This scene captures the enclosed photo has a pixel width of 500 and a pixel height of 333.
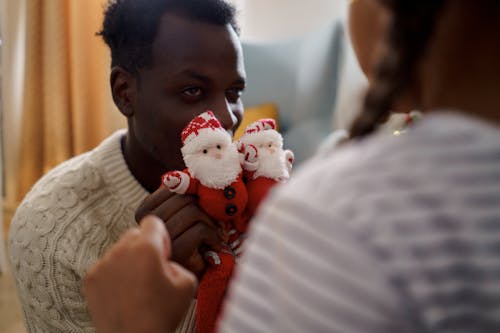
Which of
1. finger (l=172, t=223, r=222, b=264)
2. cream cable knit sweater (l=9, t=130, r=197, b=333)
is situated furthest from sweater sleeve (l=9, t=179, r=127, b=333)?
finger (l=172, t=223, r=222, b=264)

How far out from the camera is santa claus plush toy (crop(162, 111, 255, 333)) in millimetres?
729

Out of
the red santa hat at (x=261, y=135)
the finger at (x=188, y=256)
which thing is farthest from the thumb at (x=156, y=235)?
the red santa hat at (x=261, y=135)

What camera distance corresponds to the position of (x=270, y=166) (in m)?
0.78

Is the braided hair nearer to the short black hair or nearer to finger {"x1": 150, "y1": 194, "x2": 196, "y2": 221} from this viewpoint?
finger {"x1": 150, "y1": 194, "x2": 196, "y2": 221}

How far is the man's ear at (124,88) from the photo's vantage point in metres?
1.03

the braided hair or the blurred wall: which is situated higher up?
the blurred wall

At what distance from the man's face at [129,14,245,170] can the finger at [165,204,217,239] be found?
0.77ft

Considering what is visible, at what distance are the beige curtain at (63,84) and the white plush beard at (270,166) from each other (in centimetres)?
189

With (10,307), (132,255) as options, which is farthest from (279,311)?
(10,307)

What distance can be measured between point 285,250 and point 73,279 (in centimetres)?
72

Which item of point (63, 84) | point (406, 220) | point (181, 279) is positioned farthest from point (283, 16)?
point (406, 220)

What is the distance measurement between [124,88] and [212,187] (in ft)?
1.34

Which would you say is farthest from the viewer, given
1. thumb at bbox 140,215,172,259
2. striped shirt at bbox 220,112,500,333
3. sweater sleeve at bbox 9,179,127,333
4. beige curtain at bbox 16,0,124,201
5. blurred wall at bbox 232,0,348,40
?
beige curtain at bbox 16,0,124,201

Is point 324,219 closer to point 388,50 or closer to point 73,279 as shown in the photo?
point 388,50
